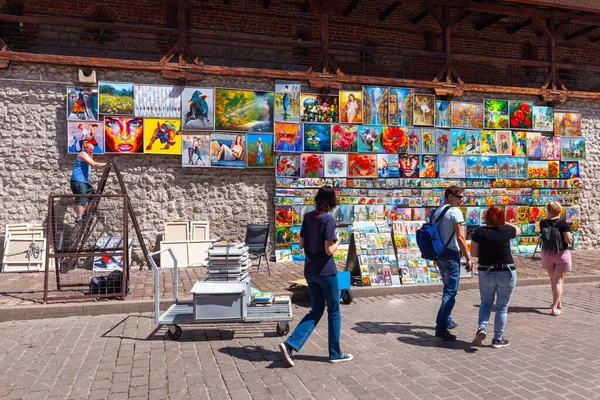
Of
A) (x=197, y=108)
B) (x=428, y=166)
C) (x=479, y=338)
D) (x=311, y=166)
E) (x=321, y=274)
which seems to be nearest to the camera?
(x=321, y=274)

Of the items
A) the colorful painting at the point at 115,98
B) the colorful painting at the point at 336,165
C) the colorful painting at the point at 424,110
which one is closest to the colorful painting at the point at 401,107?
the colorful painting at the point at 424,110

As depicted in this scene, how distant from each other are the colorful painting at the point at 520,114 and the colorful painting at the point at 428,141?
7.97 feet

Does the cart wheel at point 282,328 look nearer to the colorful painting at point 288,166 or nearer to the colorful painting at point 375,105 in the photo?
the colorful painting at point 288,166

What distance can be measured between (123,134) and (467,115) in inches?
346

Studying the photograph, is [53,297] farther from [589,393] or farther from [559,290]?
[559,290]

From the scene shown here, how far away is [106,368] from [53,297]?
299 centimetres

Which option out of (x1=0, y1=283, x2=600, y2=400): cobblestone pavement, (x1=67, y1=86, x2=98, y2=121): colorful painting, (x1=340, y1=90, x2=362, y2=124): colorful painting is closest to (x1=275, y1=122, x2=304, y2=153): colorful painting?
(x1=340, y1=90, x2=362, y2=124): colorful painting

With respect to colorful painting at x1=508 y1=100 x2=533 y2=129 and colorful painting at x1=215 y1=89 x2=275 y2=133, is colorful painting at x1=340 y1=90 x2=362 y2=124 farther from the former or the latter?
colorful painting at x1=508 y1=100 x2=533 y2=129

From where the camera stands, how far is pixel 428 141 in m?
12.5

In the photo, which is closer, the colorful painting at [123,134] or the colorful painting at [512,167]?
the colorful painting at [123,134]

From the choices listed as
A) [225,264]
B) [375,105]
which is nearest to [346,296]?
[225,264]

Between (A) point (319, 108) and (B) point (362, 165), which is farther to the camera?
(B) point (362, 165)

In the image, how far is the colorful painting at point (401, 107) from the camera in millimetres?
12312

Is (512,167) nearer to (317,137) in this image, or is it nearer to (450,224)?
(317,137)
